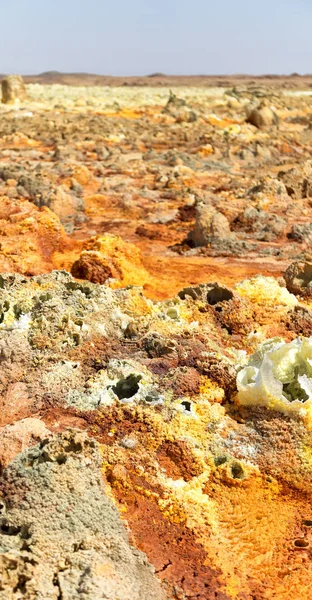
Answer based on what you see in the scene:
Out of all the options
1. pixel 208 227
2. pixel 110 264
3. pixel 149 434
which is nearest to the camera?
pixel 149 434

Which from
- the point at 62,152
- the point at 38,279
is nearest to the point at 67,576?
the point at 38,279

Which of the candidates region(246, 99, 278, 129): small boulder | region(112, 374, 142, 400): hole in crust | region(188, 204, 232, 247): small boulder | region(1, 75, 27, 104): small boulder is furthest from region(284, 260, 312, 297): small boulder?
region(1, 75, 27, 104): small boulder

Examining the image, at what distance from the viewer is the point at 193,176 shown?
12.5 metres

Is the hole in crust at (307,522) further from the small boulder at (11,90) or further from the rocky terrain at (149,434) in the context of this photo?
the small boulder at (11,90)

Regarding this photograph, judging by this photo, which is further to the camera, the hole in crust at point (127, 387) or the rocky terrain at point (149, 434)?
the hole in crust at point (127, 387)

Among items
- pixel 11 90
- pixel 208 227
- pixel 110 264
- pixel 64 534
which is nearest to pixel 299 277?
pixel 110 264

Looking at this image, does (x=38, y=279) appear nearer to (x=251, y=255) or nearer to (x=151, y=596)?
(x=151, y=596)

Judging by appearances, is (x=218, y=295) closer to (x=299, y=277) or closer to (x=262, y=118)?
(x=299, y=277)

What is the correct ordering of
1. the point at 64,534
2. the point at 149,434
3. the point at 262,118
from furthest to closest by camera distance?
the point at 262,118, the point at 149,434, the point at 64,534

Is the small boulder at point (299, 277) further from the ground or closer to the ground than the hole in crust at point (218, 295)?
Result: closer to the ground

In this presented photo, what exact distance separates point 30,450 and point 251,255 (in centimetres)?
564

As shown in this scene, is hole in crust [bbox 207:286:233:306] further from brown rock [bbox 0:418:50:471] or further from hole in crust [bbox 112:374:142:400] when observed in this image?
brown rock [bbox 0:418:50:471]

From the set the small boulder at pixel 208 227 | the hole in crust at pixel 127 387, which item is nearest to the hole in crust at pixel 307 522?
the hole in crust at pixel 127 387

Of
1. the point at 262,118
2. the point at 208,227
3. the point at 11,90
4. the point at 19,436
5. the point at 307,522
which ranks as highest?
the point at 11,90
